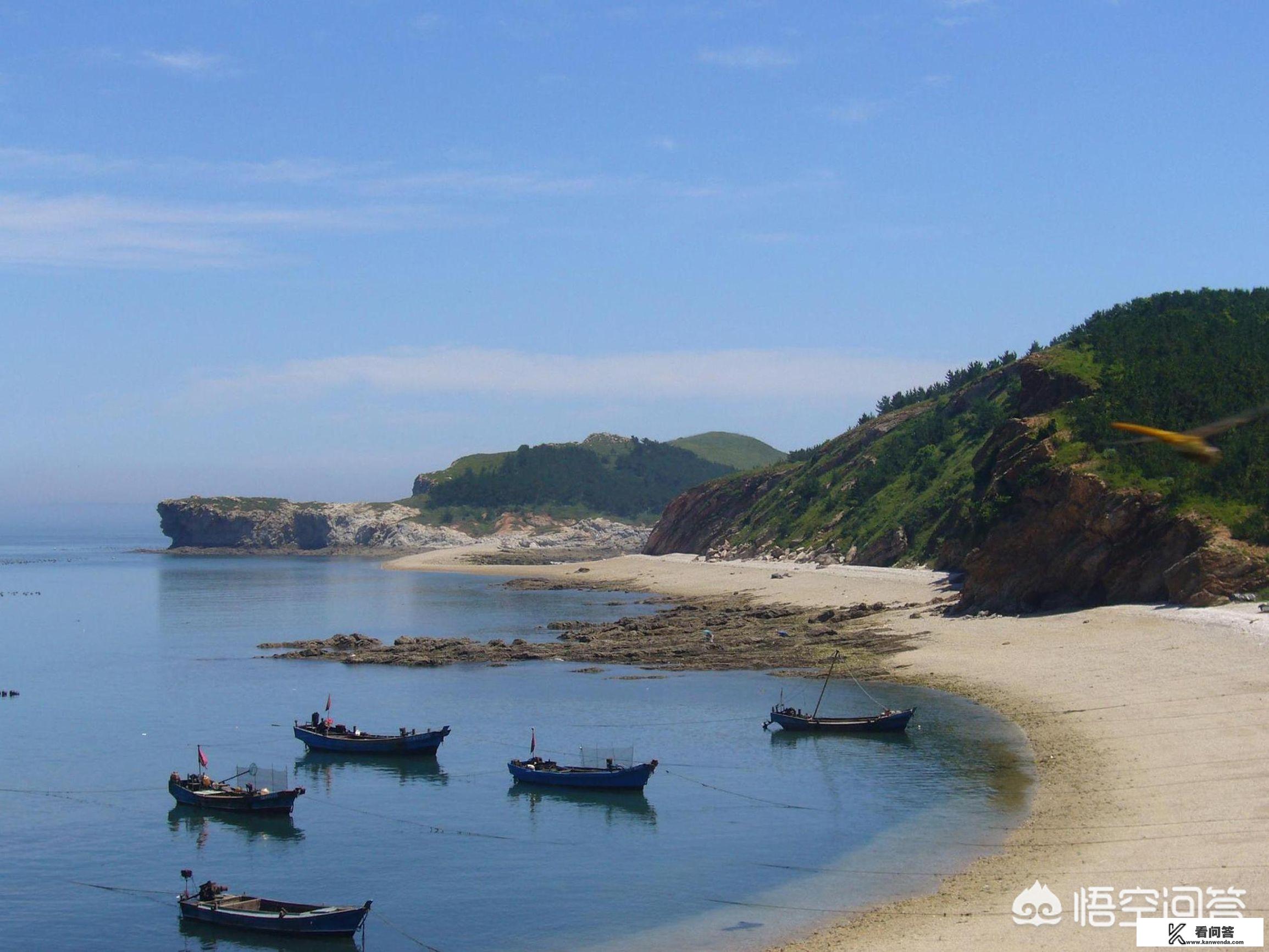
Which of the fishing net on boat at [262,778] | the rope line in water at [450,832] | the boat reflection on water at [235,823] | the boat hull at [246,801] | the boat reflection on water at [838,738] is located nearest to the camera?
the rope line in water at [450,832]

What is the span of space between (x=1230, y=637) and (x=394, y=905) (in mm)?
37979

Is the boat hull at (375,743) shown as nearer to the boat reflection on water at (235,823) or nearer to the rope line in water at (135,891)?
the boat reflection on water at (235,823)

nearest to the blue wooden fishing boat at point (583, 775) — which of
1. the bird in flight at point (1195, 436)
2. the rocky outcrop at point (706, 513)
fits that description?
the bird in flight at point (1195, 436)

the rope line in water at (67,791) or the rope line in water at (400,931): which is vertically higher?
the rope line in water at (400,931)

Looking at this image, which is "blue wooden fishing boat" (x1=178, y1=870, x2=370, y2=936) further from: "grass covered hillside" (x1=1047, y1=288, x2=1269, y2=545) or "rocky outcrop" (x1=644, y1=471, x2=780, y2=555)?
"rocky outcrop" (x1=644, y1=471, x2=780, y2=555)

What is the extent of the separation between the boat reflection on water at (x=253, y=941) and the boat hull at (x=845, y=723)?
1034 inches

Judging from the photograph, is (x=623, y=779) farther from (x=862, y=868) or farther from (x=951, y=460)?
(x=951, y=460)

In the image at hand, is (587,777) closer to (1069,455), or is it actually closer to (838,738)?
(838,738)

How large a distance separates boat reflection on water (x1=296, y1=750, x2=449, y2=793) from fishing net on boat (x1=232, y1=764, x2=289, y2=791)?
1.42 m

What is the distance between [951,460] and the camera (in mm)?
123812

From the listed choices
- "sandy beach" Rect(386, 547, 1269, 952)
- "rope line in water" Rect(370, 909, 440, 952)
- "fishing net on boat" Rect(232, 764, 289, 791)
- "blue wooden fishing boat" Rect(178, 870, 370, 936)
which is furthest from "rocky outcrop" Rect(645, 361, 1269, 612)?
"blue wooden fishing boat" Rect(178, 870, 370, 936)

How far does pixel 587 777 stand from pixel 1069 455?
43440 mm

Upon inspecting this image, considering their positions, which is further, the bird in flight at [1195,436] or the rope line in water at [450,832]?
the rope line in water at [450,832]

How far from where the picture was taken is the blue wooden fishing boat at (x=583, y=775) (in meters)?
41.3
